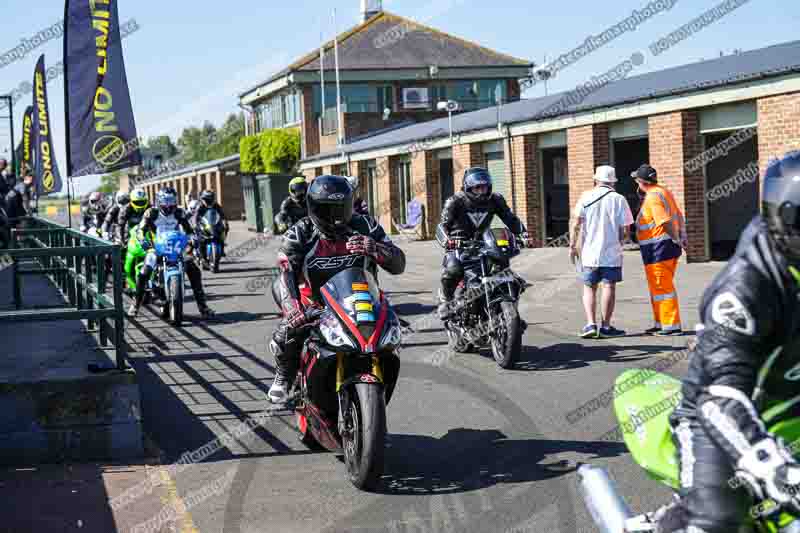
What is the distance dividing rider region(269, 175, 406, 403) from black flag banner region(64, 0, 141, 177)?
17.6ft

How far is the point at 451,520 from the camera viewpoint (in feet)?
17.3

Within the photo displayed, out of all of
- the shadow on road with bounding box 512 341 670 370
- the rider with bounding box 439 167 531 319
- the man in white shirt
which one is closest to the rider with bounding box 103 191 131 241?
the rider with bounding box 439 167 531 319

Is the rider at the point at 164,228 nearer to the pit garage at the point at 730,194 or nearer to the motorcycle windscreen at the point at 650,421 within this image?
the pit garage at the point at 730,194

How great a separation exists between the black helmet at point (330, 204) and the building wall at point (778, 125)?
41.8 ft

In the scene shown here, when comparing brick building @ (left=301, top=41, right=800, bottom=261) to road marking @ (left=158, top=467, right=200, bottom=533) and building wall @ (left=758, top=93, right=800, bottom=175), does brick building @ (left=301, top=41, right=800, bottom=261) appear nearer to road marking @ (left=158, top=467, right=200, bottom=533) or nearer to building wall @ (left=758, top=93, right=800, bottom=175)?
building wall @ (left=758, top=93, right=800, bottom=175)

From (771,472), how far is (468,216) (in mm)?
8024

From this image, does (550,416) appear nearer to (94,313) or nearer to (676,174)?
(94,313)

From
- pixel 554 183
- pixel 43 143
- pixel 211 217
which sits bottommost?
pixel 211 217

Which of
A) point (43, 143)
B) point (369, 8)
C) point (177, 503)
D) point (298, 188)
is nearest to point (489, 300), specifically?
point (298, 188)

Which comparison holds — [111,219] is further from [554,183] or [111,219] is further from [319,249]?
[554,183]

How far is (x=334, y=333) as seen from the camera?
5.80 m

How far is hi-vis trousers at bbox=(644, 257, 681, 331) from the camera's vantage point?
11.2m

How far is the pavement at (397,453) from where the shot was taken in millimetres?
5422

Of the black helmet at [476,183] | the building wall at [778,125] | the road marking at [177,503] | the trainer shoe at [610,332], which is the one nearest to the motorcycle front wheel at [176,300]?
the black helmet at [476,183]
